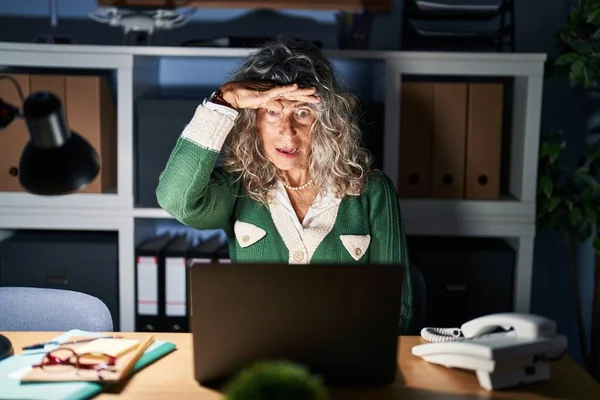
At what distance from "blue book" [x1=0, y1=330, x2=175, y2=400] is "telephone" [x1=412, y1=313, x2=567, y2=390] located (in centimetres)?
58

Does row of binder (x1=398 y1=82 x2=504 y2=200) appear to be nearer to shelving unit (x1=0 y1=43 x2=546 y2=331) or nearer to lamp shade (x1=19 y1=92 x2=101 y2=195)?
shelving unit (x1=0 y1=43 x2=546 y2=331)

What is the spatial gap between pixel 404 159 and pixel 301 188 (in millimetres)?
657

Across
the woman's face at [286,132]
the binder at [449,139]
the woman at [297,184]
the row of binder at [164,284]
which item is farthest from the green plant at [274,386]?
the binder at [449,139]

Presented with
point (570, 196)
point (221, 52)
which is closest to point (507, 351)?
point (570, 196)

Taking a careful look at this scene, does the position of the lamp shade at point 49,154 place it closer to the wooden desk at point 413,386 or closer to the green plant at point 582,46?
the wooden desk at point 413,386

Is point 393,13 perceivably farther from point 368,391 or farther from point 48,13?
point 368,391

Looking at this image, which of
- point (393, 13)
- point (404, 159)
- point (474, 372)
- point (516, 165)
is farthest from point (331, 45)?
point (474, 372)

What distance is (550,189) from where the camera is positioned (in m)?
2.56

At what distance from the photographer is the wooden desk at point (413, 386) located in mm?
1334

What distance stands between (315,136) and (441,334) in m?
0.70

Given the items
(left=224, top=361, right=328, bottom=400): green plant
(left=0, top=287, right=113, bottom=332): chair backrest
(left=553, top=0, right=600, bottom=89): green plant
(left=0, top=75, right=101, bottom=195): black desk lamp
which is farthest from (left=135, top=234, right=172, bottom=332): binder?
(left=224, top=361, right=328, bottom=400): green plant

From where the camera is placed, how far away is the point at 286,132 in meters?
1.99

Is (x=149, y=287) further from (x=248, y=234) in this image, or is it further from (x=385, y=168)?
(x=385, y=168)

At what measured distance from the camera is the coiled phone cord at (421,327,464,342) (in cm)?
157
